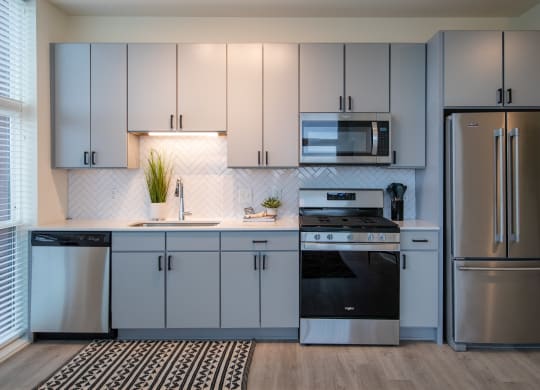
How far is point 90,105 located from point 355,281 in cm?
259

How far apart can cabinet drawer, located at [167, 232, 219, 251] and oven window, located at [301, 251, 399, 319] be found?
2.30ft

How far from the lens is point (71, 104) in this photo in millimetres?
3078

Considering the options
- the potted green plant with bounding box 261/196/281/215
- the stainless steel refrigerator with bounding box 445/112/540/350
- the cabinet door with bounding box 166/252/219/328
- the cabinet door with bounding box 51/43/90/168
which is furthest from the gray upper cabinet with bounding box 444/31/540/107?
the cabinet door with bounding box 51/43/90/168

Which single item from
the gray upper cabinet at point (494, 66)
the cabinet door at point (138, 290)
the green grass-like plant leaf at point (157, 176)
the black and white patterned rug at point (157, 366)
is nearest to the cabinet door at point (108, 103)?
the green grass-like plant leaf at point (157, 176)

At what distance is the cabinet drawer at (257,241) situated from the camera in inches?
109

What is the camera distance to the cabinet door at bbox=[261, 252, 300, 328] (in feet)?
9.12

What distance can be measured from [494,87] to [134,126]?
2872 millimetres

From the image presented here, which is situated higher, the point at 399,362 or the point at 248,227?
the point at 248,227

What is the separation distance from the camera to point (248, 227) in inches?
109

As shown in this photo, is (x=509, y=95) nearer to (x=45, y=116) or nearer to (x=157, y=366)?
(x=157, y=366)

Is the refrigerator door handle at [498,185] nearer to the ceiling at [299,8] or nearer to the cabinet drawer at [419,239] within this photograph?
the cabinet drawer at [419,239]

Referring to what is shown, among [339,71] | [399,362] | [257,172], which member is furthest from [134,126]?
[399,362]

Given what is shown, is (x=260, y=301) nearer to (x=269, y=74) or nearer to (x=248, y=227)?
(x=248, y=227)

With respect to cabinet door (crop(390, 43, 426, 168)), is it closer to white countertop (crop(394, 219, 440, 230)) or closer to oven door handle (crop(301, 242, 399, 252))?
white countertop (crop(394, 219, 440, 230))
